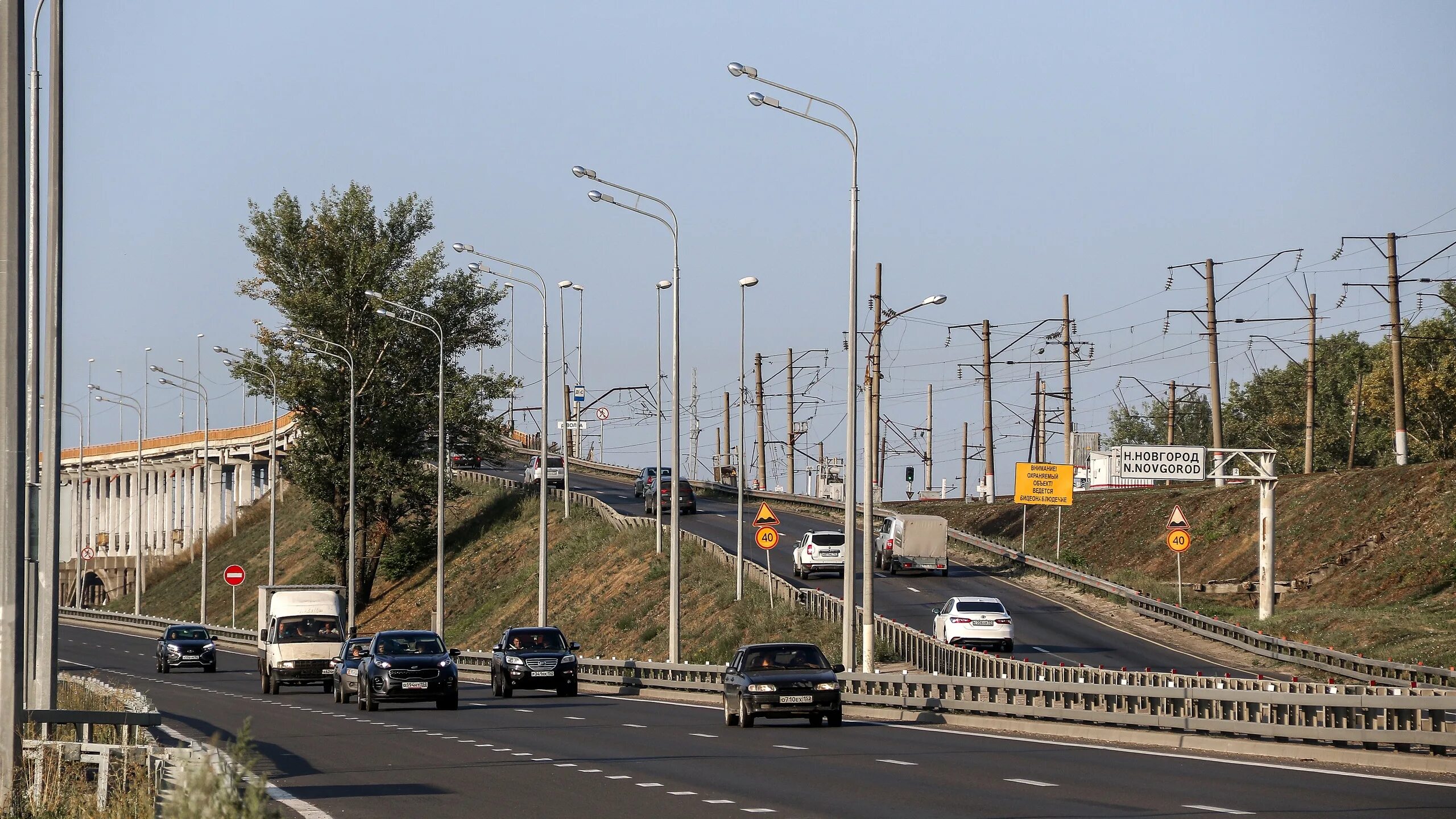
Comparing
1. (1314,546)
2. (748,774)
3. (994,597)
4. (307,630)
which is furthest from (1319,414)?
(748,774)

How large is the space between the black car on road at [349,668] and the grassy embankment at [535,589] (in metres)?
13.0

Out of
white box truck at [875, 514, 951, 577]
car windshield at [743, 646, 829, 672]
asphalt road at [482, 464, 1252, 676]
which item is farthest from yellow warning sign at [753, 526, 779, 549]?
car windshield at [743, 646, 829, 672]

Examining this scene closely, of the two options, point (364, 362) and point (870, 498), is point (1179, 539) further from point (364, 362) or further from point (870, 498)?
point (364, 362)

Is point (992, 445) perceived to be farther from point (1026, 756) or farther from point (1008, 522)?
point (1026, 756)

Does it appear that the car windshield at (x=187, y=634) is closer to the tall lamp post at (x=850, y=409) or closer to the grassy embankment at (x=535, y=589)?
the grassy embankment at (x=535, y=589)

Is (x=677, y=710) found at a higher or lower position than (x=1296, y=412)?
lower

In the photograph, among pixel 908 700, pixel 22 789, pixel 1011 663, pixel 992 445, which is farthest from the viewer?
pixel 992 445

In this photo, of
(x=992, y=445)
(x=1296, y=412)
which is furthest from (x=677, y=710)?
(x=1296, y=412)

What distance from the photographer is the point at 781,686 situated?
28.8 metres

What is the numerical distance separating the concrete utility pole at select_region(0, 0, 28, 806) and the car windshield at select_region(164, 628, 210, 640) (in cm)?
4919

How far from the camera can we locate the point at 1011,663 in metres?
35.4

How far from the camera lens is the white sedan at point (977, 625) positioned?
148 feet

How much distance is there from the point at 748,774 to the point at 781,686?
8623mm

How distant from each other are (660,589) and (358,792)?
152 feet
